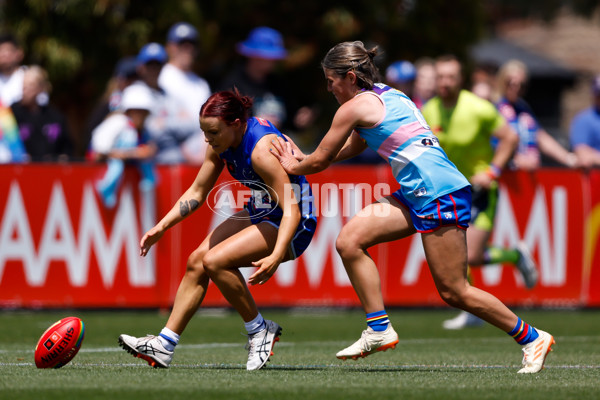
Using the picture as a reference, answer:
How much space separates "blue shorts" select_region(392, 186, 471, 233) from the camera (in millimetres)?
7047

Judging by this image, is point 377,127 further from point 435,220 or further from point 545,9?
point 545,9

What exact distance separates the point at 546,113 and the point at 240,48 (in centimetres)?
3270

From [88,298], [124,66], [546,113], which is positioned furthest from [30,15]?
[546,113]

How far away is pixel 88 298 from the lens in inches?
475

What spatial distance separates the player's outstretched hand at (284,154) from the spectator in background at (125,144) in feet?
17.1

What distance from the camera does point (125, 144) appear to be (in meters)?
12.3

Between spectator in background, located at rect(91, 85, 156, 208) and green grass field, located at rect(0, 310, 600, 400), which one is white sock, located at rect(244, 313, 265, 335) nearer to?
green grass field, located at rect(0, 310, 600, 400)

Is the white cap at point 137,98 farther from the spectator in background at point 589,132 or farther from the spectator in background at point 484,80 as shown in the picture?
the spectator in background at point 589,132

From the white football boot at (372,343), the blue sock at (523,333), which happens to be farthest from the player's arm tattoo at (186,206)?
the blue sock at (523,333)

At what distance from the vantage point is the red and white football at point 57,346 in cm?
699

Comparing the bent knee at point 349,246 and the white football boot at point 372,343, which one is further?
the bent knee at point 349,246

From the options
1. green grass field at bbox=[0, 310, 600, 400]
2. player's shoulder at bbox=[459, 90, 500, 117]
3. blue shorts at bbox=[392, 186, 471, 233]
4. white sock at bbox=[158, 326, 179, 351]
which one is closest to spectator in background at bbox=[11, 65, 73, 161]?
green grass field at bbox=[0, 310, 600, 400]

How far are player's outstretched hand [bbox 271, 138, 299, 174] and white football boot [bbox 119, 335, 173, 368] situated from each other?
4.46 ft

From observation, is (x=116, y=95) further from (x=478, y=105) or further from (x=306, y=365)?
(x=306, y=365)
